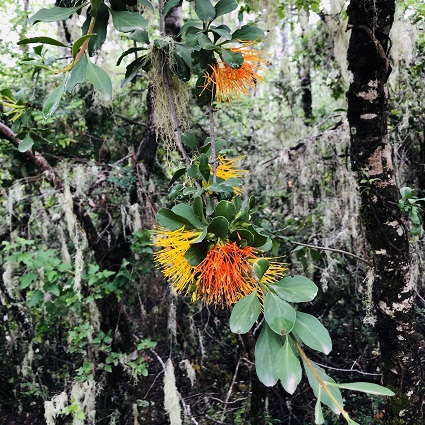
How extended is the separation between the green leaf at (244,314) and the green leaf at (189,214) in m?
0.17

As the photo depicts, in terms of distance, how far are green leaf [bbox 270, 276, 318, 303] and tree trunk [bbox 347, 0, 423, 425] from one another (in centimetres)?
107

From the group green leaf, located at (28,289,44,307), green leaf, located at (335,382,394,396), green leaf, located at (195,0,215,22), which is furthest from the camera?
green leaf, located at (28,289,44,307)

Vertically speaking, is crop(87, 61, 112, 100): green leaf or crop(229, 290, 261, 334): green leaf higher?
crop(87, 61, 112, 100): green leaf

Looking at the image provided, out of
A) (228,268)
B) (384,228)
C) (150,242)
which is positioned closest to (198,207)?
(228,268)

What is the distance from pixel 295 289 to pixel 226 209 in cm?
19

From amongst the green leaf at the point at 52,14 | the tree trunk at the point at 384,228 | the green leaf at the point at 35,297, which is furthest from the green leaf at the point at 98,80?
the green leaf at the point at 35,297

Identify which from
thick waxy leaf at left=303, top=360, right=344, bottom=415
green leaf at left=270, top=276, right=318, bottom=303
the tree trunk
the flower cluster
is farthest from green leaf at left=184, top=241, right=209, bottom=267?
the tree trunk

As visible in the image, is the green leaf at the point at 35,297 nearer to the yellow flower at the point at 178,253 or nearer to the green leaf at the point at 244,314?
the yellow flower at the point at 178,253

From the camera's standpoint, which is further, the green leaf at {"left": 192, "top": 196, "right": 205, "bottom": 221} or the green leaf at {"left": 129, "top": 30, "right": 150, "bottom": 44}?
the green leaf at {"left": 129, "top": 30, "right": 150, "bottom": 44}

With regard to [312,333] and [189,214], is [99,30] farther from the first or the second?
[312,333]

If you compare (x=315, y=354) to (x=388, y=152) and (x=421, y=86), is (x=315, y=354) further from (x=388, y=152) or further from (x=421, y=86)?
(x=421, y=86)

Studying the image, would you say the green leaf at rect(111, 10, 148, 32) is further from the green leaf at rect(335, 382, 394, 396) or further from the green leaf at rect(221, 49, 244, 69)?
the green leaf at rect(335, 382, 394, 396)

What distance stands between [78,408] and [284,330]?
214 cm

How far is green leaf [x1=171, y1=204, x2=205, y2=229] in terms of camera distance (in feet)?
2.22
